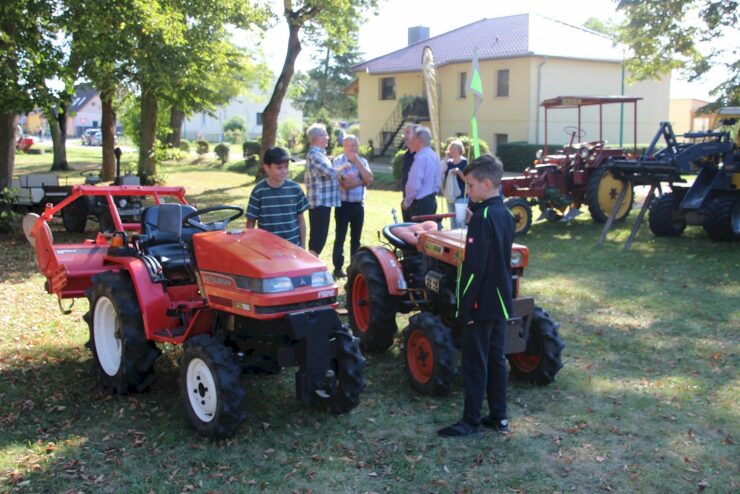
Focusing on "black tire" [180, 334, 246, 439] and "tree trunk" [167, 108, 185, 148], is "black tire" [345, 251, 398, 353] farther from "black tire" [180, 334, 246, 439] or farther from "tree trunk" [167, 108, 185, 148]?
"tree trunk" [167, 108, 185, 148]

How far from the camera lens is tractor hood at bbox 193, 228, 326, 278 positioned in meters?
4.46

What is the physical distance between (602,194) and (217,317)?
399 inches

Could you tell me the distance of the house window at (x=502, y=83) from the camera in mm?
30438

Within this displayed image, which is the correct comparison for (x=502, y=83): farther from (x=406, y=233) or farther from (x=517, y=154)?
(x=406, y=233)

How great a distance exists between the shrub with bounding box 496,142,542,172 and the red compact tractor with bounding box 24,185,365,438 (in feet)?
70.7

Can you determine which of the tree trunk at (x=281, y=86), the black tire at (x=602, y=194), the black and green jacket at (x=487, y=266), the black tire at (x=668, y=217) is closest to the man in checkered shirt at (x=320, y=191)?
the black and green jacket at (x=487, y=266)

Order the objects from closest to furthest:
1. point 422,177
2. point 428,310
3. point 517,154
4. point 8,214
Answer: point 428,310 < point 422,177 < point 8,214 < point 517,154

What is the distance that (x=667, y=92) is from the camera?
33.0 meters

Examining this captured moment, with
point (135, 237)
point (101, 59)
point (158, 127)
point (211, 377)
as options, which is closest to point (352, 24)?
point (158, 127)

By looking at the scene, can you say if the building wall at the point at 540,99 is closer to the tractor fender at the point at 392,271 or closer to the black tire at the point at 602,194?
the black tire at the point at 602,194

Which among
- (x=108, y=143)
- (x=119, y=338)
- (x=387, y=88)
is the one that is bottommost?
(x=119, y=338)

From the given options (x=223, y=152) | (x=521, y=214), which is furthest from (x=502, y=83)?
(x=521, y=214)

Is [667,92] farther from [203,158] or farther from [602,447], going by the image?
[602,447]

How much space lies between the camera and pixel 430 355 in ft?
17.1
